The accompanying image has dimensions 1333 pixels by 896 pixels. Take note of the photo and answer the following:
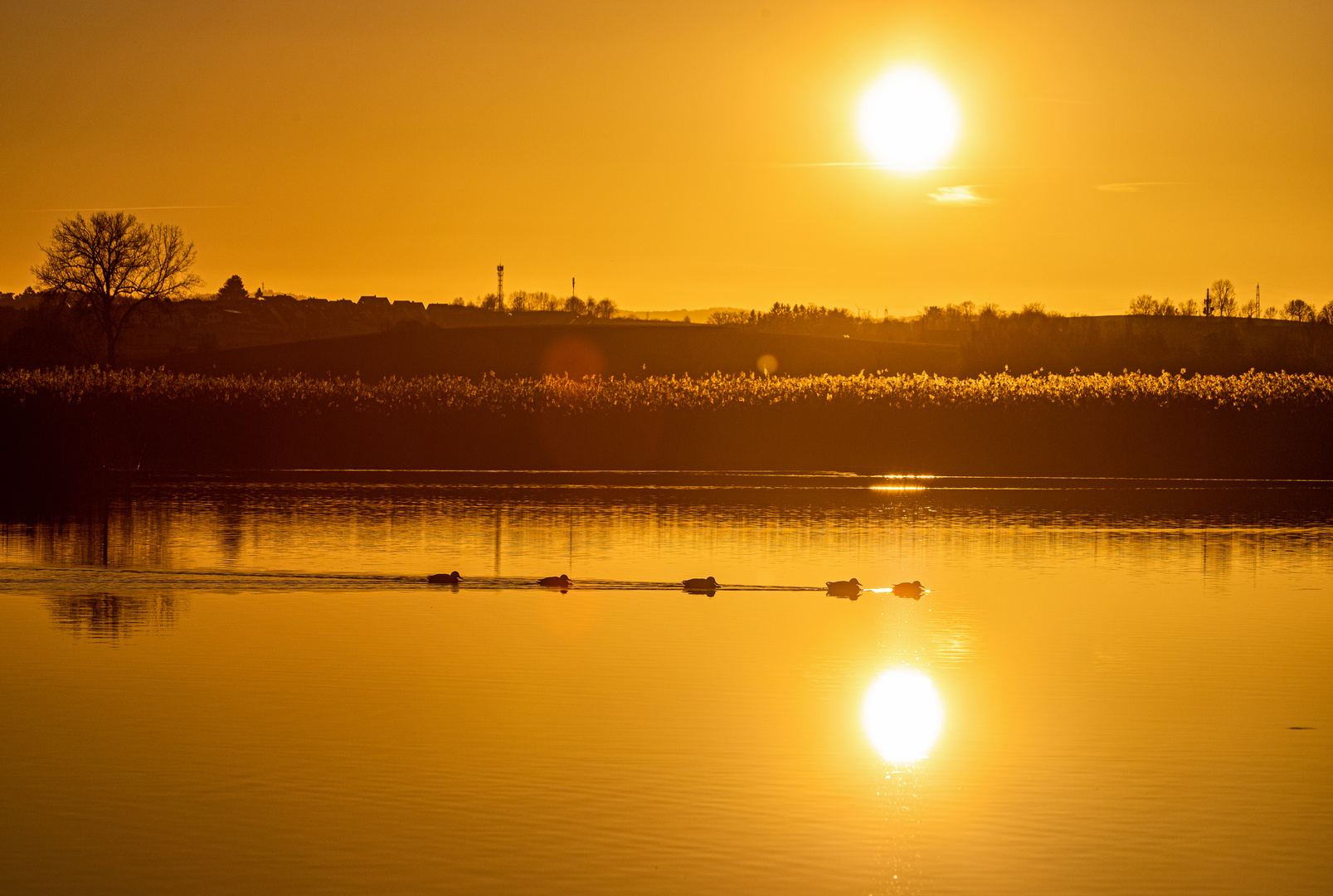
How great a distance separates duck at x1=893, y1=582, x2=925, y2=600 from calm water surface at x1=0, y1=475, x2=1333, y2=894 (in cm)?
37

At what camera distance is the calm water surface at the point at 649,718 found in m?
9.47

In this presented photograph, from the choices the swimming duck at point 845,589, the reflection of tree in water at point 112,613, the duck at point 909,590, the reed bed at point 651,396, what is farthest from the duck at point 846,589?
the reed bed at point 651,396

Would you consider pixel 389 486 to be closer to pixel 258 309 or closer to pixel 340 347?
pixel 340 347

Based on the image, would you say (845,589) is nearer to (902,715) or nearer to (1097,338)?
(902,715)

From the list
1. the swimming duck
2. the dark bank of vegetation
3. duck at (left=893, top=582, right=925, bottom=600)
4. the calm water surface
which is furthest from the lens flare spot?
the dark bank of vegetation

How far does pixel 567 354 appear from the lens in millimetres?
120250

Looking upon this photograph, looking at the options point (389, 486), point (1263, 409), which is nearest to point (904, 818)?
point (389, 486)

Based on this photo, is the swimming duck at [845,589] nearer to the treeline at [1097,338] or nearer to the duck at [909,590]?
the duck at [909,590]

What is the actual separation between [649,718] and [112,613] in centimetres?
904

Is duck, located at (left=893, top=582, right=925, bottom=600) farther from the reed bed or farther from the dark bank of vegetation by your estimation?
the reed bed

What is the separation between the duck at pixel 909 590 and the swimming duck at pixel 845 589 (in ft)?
1.69

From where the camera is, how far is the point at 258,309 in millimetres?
193000

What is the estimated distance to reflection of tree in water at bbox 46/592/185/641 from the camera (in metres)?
18.2

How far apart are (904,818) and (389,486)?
33679mm
